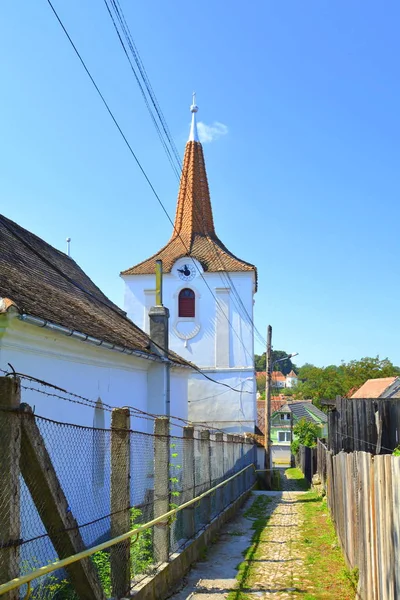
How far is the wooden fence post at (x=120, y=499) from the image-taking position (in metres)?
6.01

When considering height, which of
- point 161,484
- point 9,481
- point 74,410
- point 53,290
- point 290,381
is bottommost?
point 161,484

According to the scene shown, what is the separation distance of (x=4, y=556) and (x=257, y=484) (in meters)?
26.9

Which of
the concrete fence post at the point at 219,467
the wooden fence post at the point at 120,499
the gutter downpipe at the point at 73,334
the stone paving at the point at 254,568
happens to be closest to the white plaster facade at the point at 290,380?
the concrete fence post at the point at 219,467

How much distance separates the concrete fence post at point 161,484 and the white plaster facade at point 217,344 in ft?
71.9

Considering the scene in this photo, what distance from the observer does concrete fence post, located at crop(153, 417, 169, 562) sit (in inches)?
306

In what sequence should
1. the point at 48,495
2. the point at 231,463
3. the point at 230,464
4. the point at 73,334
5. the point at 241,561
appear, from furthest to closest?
the point at 231,463 → the point at 230,464 → the point at 73,334 → the point at 241,561 → the point at 48,495

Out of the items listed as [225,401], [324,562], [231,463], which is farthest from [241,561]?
[225,401]

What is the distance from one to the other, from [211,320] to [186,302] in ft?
5.37

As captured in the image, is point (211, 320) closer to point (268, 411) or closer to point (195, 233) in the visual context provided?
point (195, 233)

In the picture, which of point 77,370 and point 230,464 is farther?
point 230,464

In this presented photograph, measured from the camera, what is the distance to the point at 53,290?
42.0 feet

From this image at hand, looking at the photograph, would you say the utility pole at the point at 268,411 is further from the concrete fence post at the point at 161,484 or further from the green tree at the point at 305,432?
the concrete fence post at the point at 161,484

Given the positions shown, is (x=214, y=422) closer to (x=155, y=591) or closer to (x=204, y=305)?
(x=204, y=305)

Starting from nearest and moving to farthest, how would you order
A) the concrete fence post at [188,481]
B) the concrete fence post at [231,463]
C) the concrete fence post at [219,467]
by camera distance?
1. the concrete fence post at [188,481]
2. the concrete fence post at [219,467]
3. the concrete fence post at [231,463]
